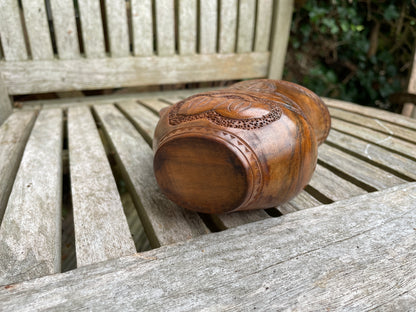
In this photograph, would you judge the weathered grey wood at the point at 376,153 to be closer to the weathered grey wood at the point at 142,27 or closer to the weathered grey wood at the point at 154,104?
the weathered grey wood at the point at 154,104

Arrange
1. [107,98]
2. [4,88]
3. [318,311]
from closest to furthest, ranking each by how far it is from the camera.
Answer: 1. [318,311]
2. [4,88]
3. [107,98]

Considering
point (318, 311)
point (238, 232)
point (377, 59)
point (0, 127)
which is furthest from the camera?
point (377, 59)

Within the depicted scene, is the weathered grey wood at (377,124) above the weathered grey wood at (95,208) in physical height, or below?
below

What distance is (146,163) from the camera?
1.34 m

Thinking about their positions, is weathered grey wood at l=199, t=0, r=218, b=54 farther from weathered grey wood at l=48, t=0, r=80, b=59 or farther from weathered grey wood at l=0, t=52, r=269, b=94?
weathered grey wood at l=48, t=0, r=80, b=59

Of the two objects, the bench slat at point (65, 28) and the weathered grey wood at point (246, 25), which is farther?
the weathered grey wood at point (246, 25)

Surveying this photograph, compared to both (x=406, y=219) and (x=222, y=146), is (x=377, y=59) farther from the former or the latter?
(x=222, y=146)

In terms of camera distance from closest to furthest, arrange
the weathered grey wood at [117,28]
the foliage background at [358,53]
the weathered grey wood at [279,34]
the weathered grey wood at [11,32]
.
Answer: the weathered grey wood at [11,32] < the weathered grey wood at [117,28] < the weathered grey wood at [279,34] < the foliage background at [358,53]

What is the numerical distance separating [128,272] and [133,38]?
1979mm

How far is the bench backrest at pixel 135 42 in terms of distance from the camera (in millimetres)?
2094

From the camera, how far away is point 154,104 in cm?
230

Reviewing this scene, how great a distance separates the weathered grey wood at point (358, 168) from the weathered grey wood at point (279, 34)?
139cm

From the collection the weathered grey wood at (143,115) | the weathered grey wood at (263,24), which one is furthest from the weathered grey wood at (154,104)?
the weathered grey wood at (263,24)

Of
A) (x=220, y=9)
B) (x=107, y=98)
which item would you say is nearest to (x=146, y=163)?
(x=107, y=98)
